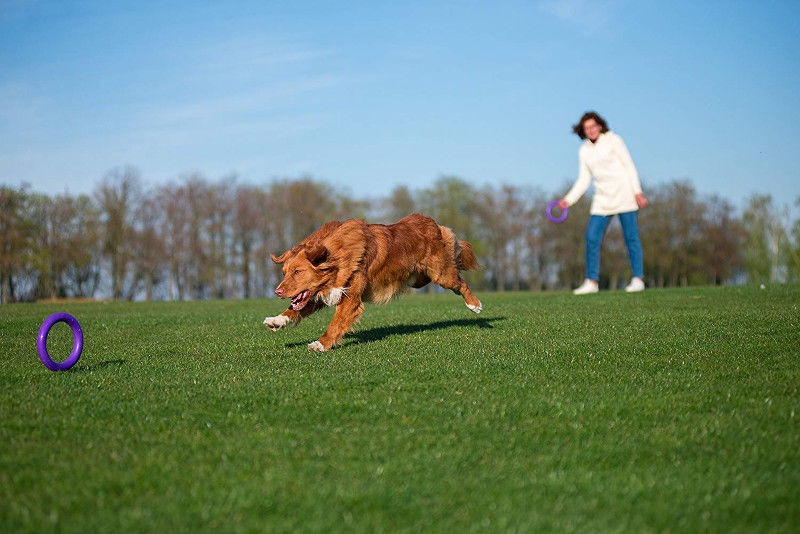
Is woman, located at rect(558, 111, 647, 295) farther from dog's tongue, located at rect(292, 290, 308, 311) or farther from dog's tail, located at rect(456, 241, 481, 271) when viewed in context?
dog's tongue, located at rect(292, 290, 308, 311)

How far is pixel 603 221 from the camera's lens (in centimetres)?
1472

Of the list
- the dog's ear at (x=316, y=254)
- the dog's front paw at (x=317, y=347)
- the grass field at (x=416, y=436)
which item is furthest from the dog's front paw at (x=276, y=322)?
the dog's ear at (x=316, y=254)

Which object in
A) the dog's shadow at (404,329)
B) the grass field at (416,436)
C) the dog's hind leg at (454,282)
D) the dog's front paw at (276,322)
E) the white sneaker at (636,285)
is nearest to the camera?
the grass field at (416,436)

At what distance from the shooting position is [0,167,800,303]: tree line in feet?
167

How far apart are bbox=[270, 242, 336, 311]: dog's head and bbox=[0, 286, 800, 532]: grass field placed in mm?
648

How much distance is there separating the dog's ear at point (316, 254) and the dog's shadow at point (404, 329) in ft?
3.28

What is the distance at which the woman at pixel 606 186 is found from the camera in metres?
14.4

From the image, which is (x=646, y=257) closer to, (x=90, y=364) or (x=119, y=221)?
(x=119, y=221)

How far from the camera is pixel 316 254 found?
26.3 ft

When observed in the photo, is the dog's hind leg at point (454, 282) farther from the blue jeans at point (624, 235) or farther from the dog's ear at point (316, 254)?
the blue jeans at point (624, 235)

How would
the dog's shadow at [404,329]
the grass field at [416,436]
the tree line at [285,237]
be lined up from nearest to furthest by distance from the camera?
the grass field at [416,436], the dog's shadow at [404,329], the tree line at [285,237]

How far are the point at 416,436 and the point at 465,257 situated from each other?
21.4 ft

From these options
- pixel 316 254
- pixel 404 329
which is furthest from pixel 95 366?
pixel 404 329

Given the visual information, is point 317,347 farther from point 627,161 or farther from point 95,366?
point 627,161
